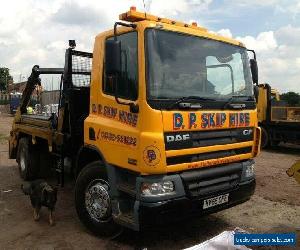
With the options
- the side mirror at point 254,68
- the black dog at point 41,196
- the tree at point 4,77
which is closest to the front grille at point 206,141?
the side mirror at point 254,68

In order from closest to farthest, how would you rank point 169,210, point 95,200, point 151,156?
point 151,156, point 169,210, point 95,200

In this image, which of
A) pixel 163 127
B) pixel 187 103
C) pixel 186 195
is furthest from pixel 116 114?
pixel 186 195

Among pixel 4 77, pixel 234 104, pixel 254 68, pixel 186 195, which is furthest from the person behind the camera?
pixel 4 77

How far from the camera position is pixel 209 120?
15.4 feet

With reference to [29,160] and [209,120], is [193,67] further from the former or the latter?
[29,160]

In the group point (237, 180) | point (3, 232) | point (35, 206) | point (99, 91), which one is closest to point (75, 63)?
point (99, 91)

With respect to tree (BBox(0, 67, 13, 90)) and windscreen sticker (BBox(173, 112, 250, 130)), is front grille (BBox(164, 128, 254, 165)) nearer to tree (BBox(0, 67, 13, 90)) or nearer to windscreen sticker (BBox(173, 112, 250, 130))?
windscreen sticker (BBox(173, 112, 250, 130))

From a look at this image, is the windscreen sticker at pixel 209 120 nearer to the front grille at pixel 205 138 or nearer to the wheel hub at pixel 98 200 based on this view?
the front grille at pixel 205 138

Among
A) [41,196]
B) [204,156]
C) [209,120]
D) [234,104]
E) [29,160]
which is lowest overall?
[41,196]

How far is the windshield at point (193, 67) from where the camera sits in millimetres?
4383

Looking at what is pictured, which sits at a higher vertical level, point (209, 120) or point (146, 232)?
point (209, 120)

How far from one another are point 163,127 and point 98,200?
1.49m

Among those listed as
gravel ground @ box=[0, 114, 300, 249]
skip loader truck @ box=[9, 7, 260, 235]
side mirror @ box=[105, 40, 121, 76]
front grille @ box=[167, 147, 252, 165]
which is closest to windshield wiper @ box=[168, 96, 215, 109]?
skip loader truck @ box=[9, 7, 260, 235]

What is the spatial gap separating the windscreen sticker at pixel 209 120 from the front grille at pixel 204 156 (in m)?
0.32
